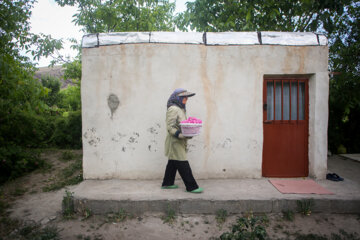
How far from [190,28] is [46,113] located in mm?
8143

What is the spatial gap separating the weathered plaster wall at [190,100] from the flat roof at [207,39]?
0.32 ft

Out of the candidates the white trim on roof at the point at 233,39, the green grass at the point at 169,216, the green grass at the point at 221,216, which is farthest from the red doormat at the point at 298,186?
the white trim on roof at the point at 233,39

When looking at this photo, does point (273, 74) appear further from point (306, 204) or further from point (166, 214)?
point (166, 214)

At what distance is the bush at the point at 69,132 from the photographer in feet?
30.0

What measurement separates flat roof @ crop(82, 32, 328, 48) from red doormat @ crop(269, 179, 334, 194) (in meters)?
2.73

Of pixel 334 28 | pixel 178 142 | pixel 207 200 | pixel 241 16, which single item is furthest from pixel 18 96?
pixel 334 28

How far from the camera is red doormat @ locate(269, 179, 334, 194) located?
4203mm

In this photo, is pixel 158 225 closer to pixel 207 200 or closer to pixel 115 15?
pixel 207 200

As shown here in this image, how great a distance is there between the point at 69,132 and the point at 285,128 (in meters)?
7.70

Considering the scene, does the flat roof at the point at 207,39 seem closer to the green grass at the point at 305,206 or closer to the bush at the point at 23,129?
the green grass at the point at 305,206

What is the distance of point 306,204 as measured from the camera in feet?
12.7

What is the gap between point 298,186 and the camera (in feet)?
14.7

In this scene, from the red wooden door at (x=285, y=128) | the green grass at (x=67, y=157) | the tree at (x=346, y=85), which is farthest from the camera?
the green grass at (x=67, y=157)

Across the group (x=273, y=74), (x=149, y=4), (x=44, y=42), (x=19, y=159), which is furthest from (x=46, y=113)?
(x=273, y=74)
